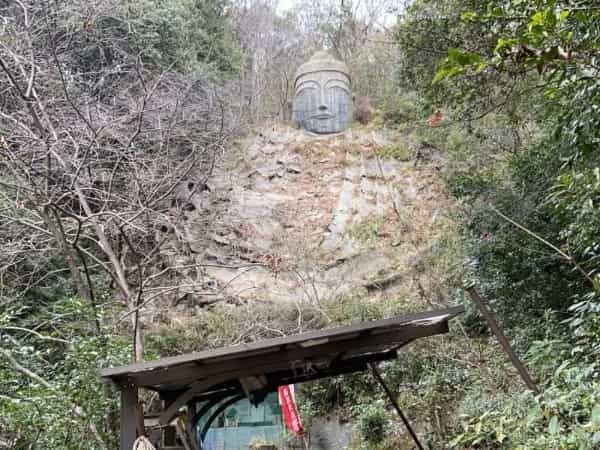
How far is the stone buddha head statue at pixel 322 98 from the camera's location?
13.5m

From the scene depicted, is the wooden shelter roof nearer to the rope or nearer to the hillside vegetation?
the rope

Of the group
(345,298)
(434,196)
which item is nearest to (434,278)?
(345,298)

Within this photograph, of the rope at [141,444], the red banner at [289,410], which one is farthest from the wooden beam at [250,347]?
the red banner at [289,410]

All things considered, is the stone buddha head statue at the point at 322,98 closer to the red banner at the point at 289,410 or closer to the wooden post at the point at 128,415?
the red banner at the point at 289,410

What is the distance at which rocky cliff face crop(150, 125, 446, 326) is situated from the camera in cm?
1016

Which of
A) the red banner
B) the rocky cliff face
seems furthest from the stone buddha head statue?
the red banner

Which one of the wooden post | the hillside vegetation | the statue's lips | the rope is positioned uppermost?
the statue's lips

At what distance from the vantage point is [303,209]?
39.3 feet

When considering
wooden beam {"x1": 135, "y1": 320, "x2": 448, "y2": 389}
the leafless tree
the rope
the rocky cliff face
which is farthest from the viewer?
the rocky cliff face

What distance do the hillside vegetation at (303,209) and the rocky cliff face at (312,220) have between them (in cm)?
5

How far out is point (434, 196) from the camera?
11.7m

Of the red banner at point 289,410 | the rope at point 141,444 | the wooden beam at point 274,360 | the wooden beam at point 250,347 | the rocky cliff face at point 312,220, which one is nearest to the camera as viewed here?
the wooden beam at point 250,347

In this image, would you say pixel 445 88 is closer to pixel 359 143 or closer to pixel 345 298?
pixel 345 298

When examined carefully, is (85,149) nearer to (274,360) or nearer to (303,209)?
(274,360)
